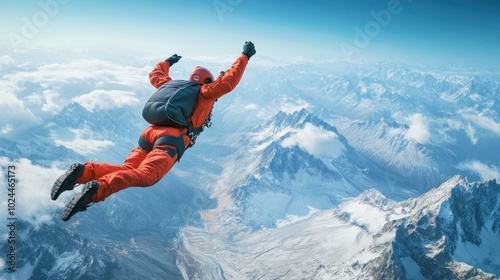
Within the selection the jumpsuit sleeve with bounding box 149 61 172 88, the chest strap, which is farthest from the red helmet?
the chest strap

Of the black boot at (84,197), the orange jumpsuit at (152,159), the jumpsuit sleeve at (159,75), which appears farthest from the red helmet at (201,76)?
the black boot at (84,197)

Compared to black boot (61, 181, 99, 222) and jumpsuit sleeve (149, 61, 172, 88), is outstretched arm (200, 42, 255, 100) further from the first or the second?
black boot (61, 181, 99, 222)

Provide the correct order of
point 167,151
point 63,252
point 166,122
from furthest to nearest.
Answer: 1. point 63,252
2. point 166,122
3. point 167,151

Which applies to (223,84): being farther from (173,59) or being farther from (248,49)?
(173,59)

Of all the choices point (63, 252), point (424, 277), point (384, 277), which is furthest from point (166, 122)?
point (63, 252)

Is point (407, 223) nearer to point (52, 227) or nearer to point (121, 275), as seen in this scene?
point (121, 275)

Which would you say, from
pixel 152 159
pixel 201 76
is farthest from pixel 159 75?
pixel 152 159
